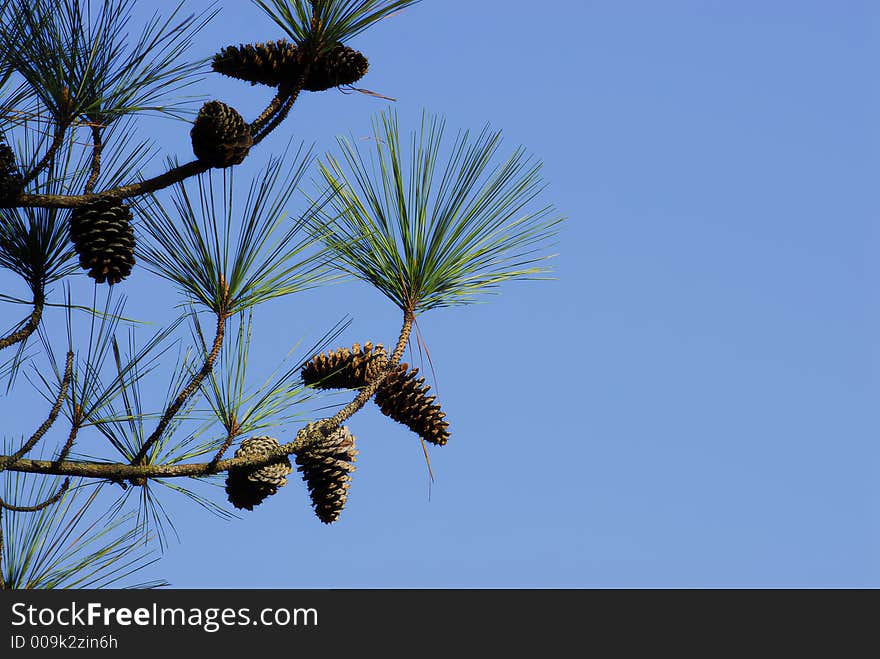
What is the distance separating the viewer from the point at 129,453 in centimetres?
241

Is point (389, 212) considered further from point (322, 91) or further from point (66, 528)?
point (66, 528)

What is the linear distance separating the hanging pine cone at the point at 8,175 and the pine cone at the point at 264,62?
487mm

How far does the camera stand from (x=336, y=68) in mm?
2307

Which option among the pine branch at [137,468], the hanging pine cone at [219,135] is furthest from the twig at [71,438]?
the hanging pine cone at [219,135]

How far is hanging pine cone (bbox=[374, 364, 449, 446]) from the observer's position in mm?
2381

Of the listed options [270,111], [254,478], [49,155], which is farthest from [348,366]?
[49,155]

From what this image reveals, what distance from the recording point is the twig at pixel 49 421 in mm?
2062

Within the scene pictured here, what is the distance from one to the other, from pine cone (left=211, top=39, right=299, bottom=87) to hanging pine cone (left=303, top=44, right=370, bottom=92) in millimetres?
45

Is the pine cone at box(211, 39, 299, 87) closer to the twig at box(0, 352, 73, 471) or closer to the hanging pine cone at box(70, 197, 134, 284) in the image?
the hanging pine cone at box(70, 197, 134, 284)

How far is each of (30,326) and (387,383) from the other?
0.78m

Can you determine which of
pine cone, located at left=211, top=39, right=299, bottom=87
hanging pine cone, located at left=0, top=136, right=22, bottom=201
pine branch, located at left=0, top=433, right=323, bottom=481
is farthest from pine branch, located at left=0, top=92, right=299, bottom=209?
pine branch, located at left=0, top=433, right=323, bottom=481

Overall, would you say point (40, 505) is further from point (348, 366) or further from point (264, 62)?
point (264, 62)
